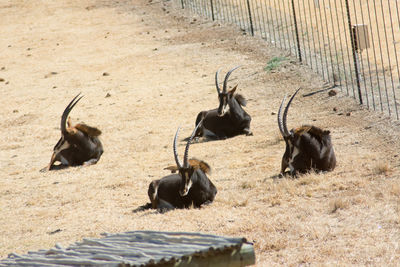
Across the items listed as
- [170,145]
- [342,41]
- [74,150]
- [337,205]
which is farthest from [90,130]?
[342,41]

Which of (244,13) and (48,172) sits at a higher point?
(244,13)

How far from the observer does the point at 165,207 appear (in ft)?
29.3

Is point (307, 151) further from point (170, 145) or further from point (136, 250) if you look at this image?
point (136, 250)

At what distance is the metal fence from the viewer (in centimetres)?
1343

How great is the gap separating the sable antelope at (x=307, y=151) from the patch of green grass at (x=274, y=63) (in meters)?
8.61

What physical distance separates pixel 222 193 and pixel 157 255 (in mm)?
5837

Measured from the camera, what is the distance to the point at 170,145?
43.4ft

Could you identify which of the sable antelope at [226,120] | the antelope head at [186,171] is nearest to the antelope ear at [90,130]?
the sable antelope at [226,120]

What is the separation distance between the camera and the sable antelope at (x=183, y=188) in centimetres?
885

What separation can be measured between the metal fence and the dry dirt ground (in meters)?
0.45

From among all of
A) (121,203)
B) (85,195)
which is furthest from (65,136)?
(121,203)

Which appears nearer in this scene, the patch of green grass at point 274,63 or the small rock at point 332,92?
the small rock at point 332,92

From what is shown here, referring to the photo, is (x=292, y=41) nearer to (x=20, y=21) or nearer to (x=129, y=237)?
(x=20, y=21)

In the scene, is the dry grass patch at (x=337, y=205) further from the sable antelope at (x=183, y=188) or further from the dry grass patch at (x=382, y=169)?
the sable antelope at (x=183, y=188)
